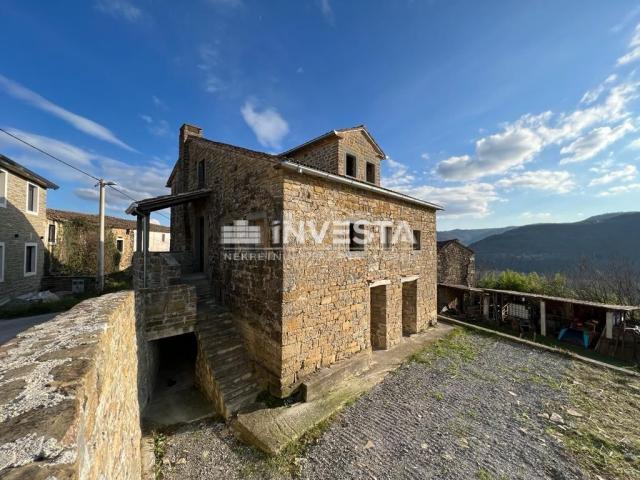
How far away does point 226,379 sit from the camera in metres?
5.78

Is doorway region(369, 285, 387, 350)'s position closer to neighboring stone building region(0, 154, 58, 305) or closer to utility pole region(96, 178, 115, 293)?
utility pole region(96, 178, 115, 293)

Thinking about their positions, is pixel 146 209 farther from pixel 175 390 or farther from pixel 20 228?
pixel 20 228

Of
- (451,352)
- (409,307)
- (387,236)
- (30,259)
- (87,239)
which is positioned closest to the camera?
(451,352)

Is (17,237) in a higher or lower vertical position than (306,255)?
higher

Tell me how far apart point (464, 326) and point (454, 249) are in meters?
7.84

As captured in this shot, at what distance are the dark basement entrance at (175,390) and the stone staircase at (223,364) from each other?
13.3 inches

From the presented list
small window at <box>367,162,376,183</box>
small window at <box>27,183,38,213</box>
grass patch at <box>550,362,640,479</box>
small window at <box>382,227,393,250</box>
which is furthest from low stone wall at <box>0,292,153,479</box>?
small window at <box>27,183,38,213</box>

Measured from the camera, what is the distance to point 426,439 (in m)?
4.43

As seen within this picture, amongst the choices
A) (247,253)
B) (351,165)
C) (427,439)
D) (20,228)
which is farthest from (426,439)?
(20,228)

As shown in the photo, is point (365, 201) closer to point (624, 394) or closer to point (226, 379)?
point (226, 379)

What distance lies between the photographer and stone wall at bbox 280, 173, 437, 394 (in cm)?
557

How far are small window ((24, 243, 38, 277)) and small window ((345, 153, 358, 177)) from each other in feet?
55.5

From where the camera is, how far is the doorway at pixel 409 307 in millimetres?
9547

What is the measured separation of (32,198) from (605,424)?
78.5 feet
